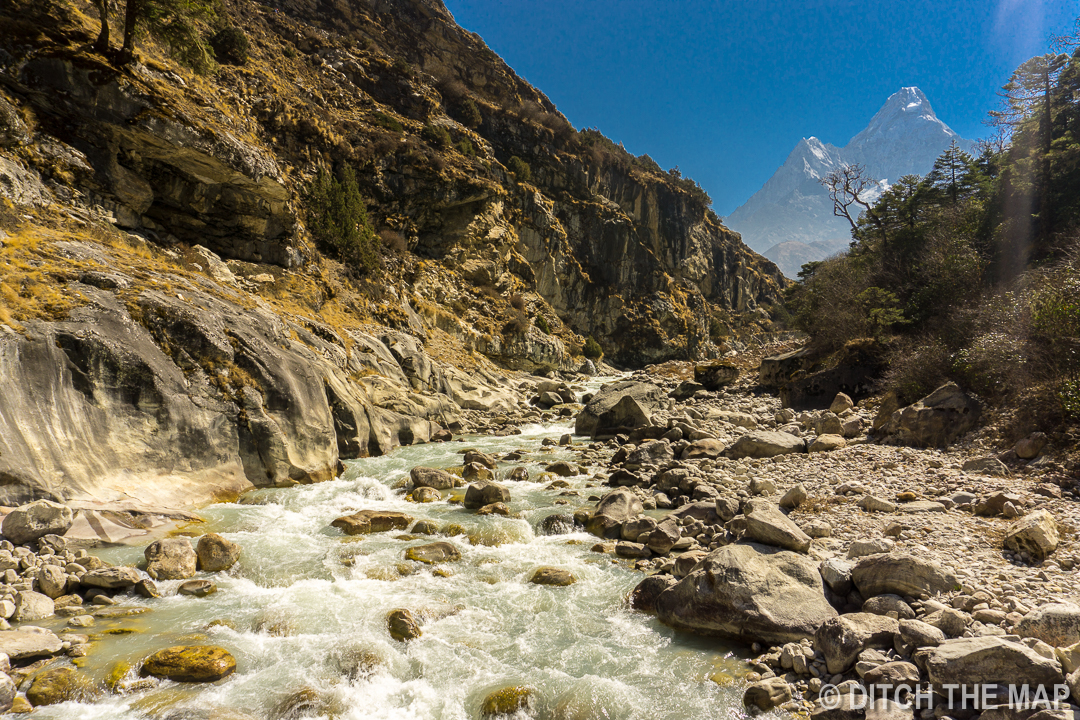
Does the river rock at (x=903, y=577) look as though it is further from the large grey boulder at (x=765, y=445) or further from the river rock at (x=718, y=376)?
the river rock at (x=718, y=376)

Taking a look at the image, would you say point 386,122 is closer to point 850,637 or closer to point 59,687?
point 59,687

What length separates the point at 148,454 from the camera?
9773 millimetres

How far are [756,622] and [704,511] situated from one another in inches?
163

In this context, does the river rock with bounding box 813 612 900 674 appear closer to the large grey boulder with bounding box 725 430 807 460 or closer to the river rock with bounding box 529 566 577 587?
the river rock with bounding box 529 566 577 587

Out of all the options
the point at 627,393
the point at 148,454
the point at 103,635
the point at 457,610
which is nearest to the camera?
the point at 103,635

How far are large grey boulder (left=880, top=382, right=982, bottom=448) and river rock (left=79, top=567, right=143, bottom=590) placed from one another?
16.8 m

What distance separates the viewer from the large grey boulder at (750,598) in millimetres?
5934

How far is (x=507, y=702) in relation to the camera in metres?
5.25

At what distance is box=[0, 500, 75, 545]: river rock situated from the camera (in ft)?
22.9

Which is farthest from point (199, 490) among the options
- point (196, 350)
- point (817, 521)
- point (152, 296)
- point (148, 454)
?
point (817, 521)

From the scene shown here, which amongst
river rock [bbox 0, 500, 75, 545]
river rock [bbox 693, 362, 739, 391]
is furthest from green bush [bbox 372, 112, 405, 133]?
river rock [bbox 0, 500, 75, 545]

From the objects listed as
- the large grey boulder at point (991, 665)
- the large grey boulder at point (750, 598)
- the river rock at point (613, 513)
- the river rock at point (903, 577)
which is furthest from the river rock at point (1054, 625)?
the river rock at point (613, 513)

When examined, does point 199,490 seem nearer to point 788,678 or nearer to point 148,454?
point 148,454

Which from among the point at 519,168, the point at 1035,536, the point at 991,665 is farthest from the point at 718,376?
the point at 519,168
